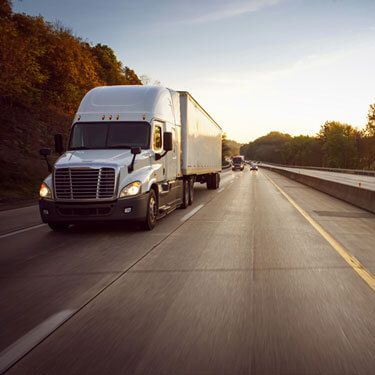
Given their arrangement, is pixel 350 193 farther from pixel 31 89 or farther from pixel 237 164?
pixel 237 164

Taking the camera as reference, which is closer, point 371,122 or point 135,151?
point 135,151

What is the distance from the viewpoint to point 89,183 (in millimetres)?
9484

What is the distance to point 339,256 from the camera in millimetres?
7566

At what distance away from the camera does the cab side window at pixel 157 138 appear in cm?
1124

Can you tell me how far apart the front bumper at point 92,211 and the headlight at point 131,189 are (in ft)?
0.36

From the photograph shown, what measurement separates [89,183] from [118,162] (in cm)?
73

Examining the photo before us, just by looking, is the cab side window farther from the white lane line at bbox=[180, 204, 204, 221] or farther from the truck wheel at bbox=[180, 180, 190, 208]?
the truck wheel at bbox=[180, 180, 190, 208]

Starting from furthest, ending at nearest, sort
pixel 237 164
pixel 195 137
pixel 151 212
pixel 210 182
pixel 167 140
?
1. pixel 237 164
2. pixel 210 182
3. pixel 195 137
4. pixel 167 140
5. pixel 151 212

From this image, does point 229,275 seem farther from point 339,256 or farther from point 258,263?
point 339,256

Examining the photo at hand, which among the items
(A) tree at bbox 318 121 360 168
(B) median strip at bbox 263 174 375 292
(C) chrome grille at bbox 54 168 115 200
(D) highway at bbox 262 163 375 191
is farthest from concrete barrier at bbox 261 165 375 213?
(A) tree at bbox 318 121 360 168

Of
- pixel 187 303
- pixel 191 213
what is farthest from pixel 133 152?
pixel 187 303

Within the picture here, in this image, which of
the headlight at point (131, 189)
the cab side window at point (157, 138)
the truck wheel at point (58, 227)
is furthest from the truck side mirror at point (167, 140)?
the truck wheel at point (58, 227)

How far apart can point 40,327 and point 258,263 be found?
3.68 m

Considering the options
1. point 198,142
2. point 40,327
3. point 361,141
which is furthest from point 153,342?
point 361,141
